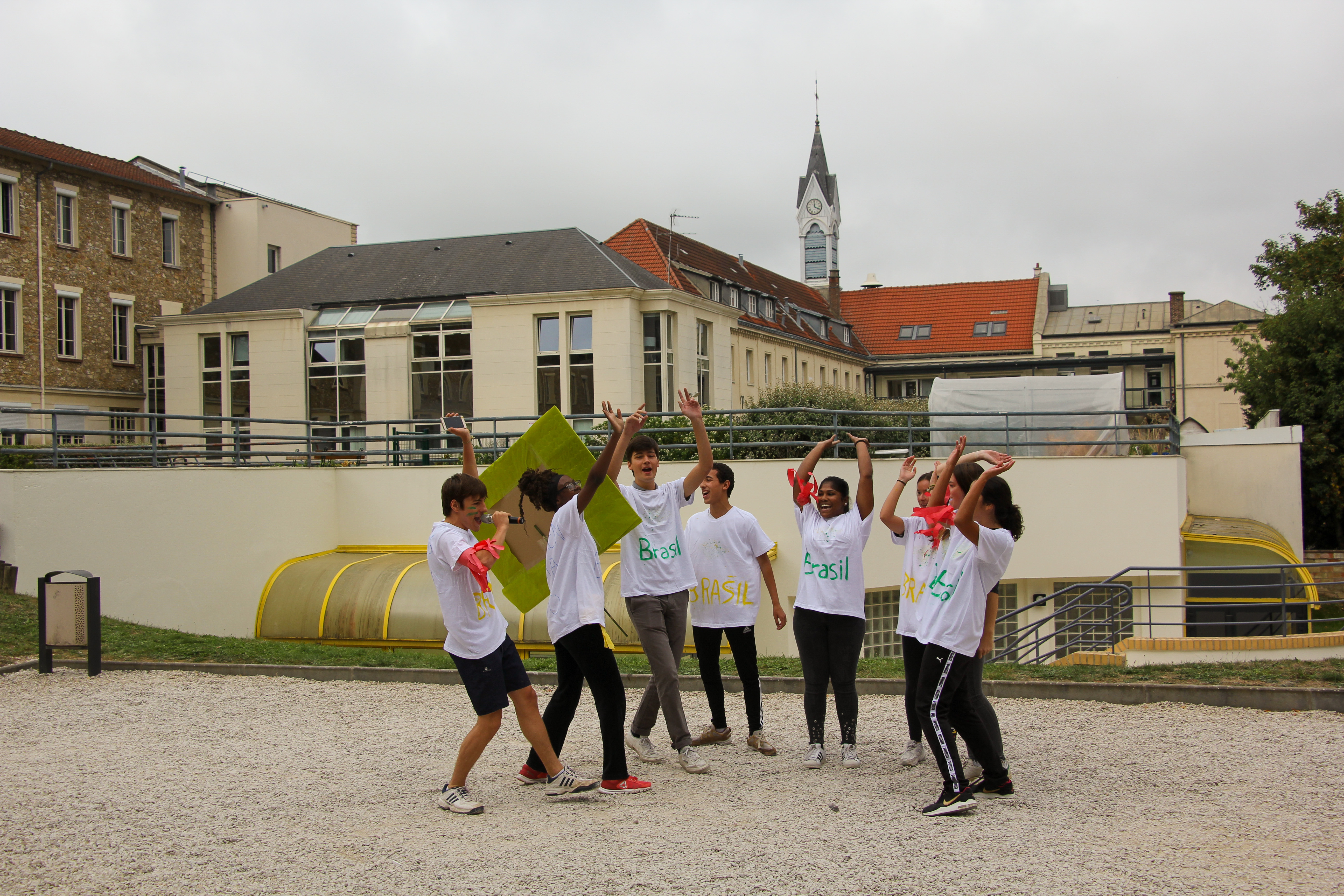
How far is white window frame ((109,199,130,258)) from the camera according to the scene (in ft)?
117

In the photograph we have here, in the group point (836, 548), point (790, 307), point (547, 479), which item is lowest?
point (836, 548)

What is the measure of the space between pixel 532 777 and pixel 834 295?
203 ft

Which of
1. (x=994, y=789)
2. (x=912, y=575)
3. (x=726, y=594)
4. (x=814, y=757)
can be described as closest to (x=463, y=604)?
(x=726, y=594)

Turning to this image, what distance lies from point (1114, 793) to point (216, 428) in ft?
104

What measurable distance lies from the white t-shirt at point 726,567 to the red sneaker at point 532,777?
132 cm

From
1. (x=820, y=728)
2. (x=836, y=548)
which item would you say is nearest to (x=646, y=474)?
(x=836, y=548)

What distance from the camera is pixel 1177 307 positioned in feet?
206

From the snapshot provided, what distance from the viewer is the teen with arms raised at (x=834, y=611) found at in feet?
22.1

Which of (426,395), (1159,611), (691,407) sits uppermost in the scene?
(426,395)

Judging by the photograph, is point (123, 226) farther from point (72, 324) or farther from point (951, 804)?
point (951, 804)

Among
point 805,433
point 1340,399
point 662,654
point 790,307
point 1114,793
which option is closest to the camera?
point 1114,793

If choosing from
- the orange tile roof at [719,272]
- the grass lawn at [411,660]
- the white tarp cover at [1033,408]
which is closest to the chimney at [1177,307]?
the orange tile roof at [719,272]

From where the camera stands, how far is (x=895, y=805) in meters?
5.89

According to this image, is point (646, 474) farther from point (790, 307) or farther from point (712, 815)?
point (790, 307)
